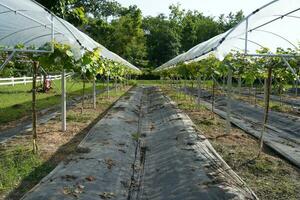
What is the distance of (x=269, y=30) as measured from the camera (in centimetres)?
976

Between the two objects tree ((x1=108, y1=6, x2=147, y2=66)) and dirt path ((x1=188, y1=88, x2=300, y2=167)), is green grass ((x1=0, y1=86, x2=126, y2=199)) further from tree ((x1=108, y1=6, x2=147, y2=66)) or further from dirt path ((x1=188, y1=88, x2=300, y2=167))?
tree ((x1=108, y1=6, x2=147, y2=66))

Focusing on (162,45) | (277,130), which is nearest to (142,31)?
(162,45)

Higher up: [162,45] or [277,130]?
[162,45]

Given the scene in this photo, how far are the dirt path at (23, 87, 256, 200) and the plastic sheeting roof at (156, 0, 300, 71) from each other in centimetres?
255

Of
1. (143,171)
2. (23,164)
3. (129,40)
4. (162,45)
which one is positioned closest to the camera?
(23,164)

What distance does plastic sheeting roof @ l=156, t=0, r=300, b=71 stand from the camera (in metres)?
8.23

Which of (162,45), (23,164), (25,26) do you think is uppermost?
(162,45)

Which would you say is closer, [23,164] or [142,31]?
[23,164]

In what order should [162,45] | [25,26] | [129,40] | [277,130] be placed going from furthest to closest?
[162,45] → [129,40] → [277,130] → [25,26]

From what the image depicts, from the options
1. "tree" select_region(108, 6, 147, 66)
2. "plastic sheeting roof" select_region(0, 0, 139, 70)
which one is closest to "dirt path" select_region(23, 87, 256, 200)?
"plastic sheeting roof" select_region(0, 0, 139, 70)

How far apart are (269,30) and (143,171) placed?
4.66 metres

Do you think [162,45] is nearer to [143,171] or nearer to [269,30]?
[269,30]

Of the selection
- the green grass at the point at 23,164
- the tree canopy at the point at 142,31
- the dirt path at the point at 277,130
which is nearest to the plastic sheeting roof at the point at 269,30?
the dirt path at the point at 277,130

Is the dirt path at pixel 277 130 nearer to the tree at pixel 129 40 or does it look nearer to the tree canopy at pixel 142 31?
the tree canopy at pixel 142 31
